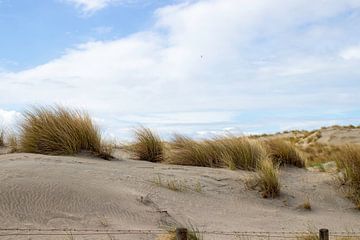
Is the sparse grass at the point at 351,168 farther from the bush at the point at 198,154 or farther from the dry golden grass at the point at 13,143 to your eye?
the dry golden grass at the point at 13,143

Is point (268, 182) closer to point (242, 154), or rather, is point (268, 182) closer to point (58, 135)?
point (242, 154)

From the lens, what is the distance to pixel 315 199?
32.1ft

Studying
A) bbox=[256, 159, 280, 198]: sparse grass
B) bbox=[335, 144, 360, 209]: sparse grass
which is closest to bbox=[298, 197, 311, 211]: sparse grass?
bbox=[256, 159, 280, 198]: sparse grass

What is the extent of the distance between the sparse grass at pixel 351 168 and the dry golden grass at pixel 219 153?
61.2 inches

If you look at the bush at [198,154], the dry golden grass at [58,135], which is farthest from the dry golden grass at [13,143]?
the bush at [198,154]

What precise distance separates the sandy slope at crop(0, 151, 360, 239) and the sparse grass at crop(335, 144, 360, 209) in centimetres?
23

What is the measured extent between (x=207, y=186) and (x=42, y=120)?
3.57m

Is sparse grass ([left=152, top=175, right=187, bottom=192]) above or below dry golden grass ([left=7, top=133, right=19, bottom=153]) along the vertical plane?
below

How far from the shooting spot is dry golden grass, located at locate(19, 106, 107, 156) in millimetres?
10172

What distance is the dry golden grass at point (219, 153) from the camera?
10805 millimetres

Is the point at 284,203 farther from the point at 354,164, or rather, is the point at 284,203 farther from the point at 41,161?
the point at 41,161

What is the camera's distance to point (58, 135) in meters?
10.2

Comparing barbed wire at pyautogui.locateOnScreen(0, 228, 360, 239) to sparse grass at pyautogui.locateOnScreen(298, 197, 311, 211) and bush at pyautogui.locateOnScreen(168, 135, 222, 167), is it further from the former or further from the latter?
bush at pyautogui.locateOnScreen(168, 135, 222, 167)

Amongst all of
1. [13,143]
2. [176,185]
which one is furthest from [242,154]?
[13,143]
